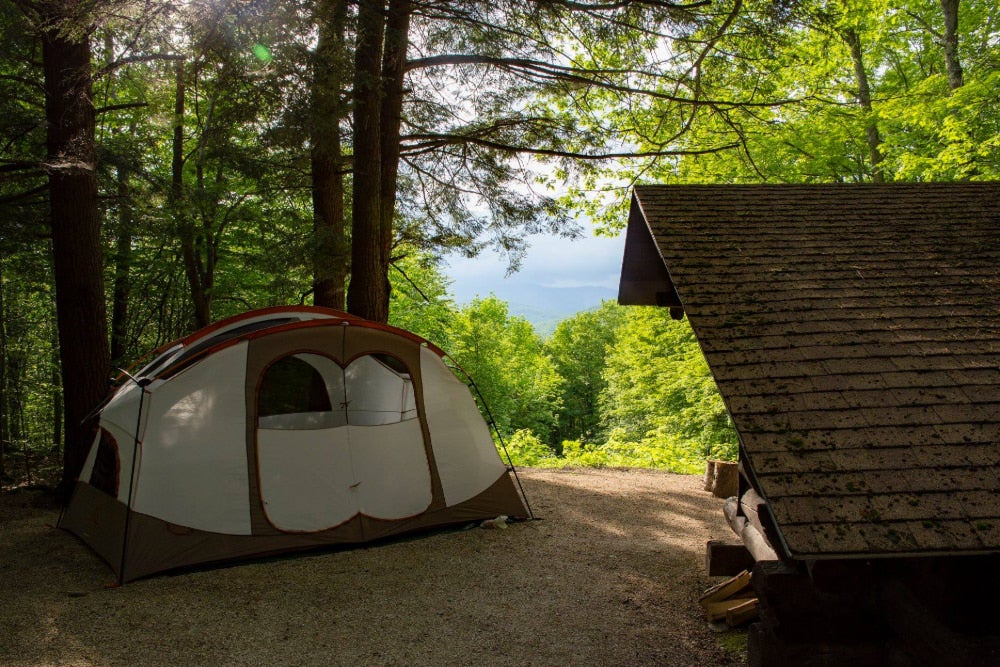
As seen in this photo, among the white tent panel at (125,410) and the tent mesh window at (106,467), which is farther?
the tent mesh window at (106,467)

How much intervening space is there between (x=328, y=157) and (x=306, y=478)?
394cm

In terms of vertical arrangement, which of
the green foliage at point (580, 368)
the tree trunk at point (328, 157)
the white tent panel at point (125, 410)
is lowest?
the green foliage at point (580, 368)

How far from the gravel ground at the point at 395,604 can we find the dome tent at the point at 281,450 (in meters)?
0.24

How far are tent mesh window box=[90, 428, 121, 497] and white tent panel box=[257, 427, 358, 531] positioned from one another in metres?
1.25

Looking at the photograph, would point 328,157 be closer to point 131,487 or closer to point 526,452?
point 131,487

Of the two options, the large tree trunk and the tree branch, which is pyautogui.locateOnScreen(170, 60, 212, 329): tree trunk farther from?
the tree branch

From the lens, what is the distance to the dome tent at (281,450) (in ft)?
16.3

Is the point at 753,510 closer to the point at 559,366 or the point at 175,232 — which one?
the point at 175,232

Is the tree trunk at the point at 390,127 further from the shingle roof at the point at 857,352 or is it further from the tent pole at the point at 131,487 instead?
the shingle roof at the point at 857,352

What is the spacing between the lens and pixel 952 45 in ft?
37.9

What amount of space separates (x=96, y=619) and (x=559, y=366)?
40302 mm

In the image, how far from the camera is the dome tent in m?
4.98

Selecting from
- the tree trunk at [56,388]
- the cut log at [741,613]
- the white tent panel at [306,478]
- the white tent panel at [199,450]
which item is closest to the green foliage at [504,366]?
the tree trunk at [56,388]

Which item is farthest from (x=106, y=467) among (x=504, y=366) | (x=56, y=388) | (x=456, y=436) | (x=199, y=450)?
(x=504, y=366)
